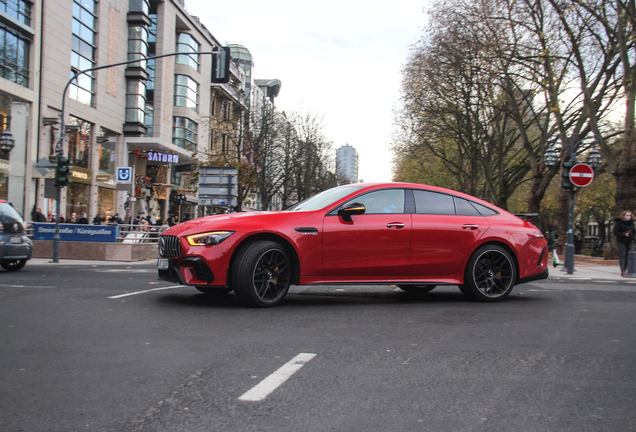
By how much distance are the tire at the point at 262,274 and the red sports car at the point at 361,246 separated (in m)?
0.01

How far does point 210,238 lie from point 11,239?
752 centimetres

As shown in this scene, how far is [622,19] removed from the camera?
1909 cm

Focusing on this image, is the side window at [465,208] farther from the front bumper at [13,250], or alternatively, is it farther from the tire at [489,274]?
the front bumper at [13,250]

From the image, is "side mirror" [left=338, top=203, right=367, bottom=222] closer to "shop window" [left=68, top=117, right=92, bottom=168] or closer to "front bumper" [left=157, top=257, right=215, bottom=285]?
"front bumper" [left=157, top=257, right=215, bottom=285]

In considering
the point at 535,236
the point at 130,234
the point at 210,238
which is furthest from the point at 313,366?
the point at 130,234

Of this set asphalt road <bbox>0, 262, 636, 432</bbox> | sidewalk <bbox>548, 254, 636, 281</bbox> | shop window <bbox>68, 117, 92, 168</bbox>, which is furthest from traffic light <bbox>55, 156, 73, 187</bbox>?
shop window <bbox>68, 117, 92, 168</bbox>

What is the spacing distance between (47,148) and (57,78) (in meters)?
3.83

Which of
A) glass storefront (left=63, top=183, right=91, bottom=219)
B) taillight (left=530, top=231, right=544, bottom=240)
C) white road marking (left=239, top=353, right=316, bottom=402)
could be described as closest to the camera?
white road marking (left=239, top=353, right=316, bottom=402)

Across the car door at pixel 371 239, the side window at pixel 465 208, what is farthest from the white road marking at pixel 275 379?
the side window at pixel 465 208

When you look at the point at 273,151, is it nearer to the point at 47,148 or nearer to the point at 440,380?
the point at 47,148

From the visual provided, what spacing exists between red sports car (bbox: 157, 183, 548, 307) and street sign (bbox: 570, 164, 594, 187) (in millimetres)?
8620

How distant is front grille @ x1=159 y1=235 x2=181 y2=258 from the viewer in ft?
22.7

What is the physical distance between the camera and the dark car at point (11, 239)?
40.1 feet

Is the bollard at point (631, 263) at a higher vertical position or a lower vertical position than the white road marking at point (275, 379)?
higher
